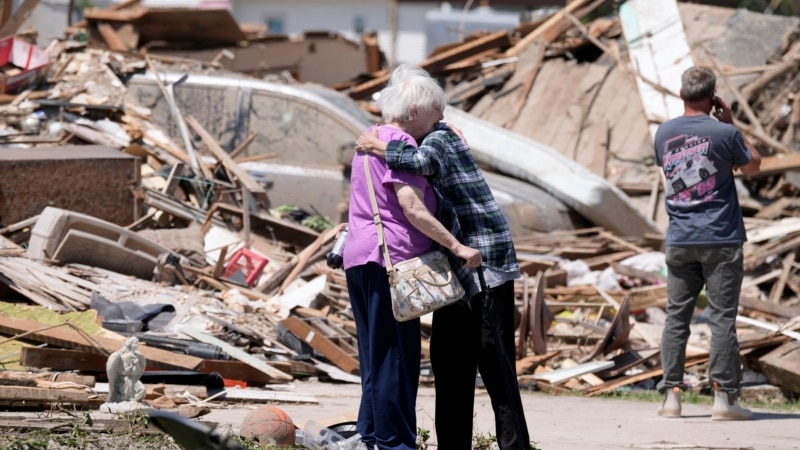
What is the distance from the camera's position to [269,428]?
18.9 feet

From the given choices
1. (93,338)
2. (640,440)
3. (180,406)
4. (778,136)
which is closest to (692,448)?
(640,440)

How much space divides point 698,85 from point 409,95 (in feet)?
8.62

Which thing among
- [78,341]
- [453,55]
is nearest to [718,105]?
[78,341]

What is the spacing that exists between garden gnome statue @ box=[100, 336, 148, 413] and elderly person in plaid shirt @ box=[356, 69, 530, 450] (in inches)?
68.5

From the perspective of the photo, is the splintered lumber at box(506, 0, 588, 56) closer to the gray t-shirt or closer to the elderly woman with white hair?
the gray t-shirt

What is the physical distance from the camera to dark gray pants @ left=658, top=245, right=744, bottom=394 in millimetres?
7309

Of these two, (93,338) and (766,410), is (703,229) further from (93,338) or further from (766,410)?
(93,338)

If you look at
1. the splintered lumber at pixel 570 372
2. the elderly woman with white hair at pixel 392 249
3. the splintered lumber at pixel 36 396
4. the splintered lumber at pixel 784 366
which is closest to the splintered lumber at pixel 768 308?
the splintered lumber at pixel 784 366

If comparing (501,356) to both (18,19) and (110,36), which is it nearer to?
(18,19)

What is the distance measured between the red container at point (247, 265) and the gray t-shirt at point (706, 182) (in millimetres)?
4871

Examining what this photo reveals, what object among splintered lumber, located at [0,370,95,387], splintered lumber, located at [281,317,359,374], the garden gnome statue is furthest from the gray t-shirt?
splintered lumber, located at [0,370,95,387]

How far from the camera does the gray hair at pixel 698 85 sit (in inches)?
291

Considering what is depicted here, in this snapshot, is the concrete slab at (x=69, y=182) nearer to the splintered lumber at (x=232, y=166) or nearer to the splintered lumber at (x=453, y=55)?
the splintered lumber at (x=232, y=166)

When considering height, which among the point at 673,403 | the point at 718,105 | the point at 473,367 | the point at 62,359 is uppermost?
Answer: the point at 718,105
